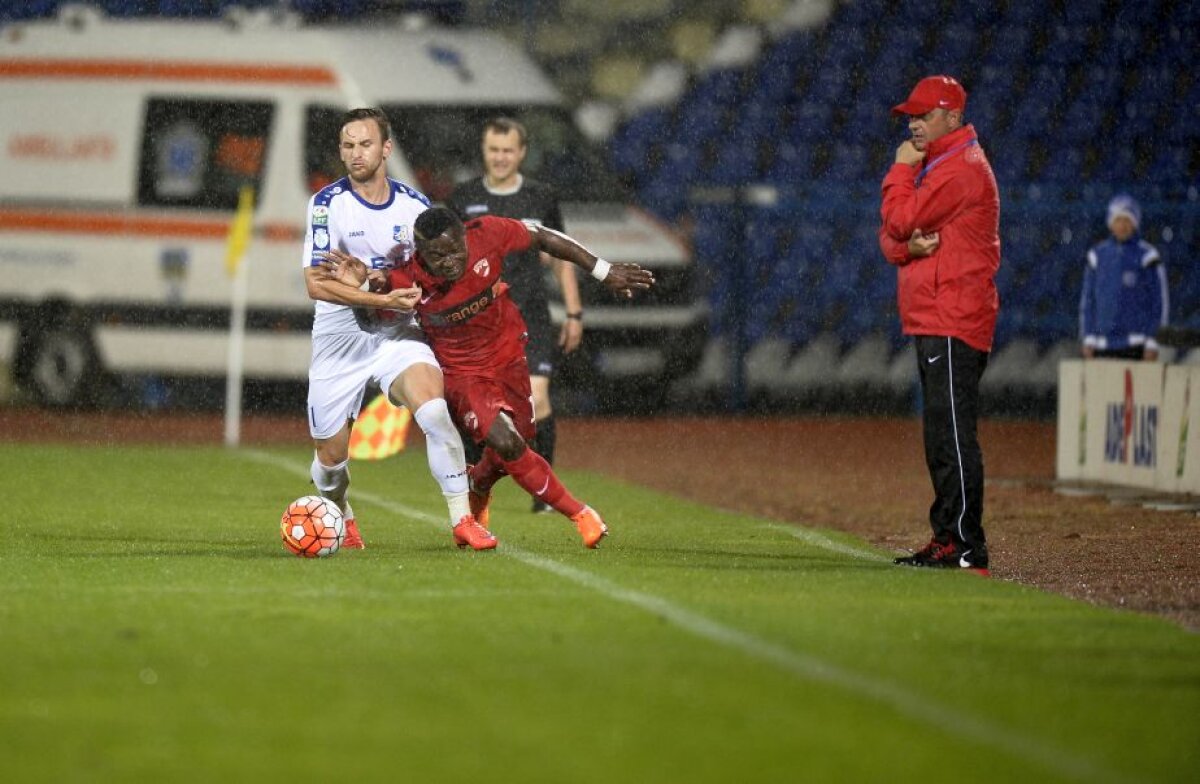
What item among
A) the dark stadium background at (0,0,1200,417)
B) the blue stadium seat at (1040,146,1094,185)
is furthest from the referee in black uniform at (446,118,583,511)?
the blue stadium seat at (1040,146,1094,185)

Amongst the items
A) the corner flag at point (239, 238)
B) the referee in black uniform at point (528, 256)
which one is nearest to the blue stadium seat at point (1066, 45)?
the corner flag at point (239, 238)

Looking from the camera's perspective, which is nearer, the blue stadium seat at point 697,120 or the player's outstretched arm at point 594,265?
the player's outstretched arm at point 594,265

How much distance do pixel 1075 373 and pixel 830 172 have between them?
9057 millimetres

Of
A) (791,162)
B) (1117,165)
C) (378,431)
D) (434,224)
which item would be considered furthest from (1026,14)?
(434,224)

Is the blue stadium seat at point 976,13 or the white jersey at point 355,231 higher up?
the blue stadium seat at point 976,13

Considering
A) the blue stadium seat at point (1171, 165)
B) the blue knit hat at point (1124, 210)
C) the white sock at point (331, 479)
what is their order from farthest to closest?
the blue stadium seat at point (1171, 165) → the blue knit hat at point (1124, 210) → the white sock at point (331, 479)

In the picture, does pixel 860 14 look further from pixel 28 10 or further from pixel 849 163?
pixel 28 10

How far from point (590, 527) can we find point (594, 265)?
1110 mm

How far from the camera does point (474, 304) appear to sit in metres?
10.0

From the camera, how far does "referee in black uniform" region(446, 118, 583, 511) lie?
12.2m

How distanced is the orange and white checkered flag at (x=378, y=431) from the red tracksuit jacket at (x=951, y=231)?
6270mm

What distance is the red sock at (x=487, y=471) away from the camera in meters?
10.4

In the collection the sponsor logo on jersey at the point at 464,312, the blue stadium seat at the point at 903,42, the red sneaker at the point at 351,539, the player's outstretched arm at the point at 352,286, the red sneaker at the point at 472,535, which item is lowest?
the red sneaker at the point at 351,539

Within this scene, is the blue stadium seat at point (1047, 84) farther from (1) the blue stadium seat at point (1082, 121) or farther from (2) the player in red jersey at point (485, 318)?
(2) the player in red jersey at point (485, 318)
